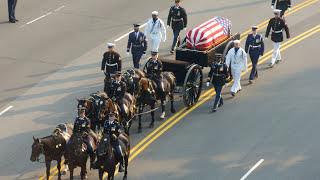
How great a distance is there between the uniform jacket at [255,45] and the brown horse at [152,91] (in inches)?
180

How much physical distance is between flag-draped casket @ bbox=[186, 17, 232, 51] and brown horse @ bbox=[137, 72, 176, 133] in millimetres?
1998

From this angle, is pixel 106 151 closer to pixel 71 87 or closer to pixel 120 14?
pixel 71 87

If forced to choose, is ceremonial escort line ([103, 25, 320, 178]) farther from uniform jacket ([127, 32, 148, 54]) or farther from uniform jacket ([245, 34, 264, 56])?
uniform jacket ([127, 32, 148, 54])

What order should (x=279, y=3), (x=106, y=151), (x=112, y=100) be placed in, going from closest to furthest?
1. (x=106, y=151)
2. (x=112, y=100)
3. (x=279, y=3)

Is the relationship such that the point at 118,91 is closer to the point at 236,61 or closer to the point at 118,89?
the point at 118,89

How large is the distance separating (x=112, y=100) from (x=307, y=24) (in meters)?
15.5

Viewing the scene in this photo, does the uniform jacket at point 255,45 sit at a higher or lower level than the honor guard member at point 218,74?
higher

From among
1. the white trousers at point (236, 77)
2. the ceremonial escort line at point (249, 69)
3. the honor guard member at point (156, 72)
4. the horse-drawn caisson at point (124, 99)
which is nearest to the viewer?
the horse-drawn caisson at point (124, 99)

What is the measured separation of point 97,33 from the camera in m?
35.7

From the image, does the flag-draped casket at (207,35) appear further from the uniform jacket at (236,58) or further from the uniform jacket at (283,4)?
the uniform jacket at (283,4)

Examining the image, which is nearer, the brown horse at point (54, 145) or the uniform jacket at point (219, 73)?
the brown horse at point (54, 145)

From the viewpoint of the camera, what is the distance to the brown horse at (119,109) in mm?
23641

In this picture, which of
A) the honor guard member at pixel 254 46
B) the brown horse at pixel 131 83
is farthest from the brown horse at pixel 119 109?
the honor guard member at pixel 254 46

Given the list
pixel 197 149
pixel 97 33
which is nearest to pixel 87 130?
pixel 197 149
